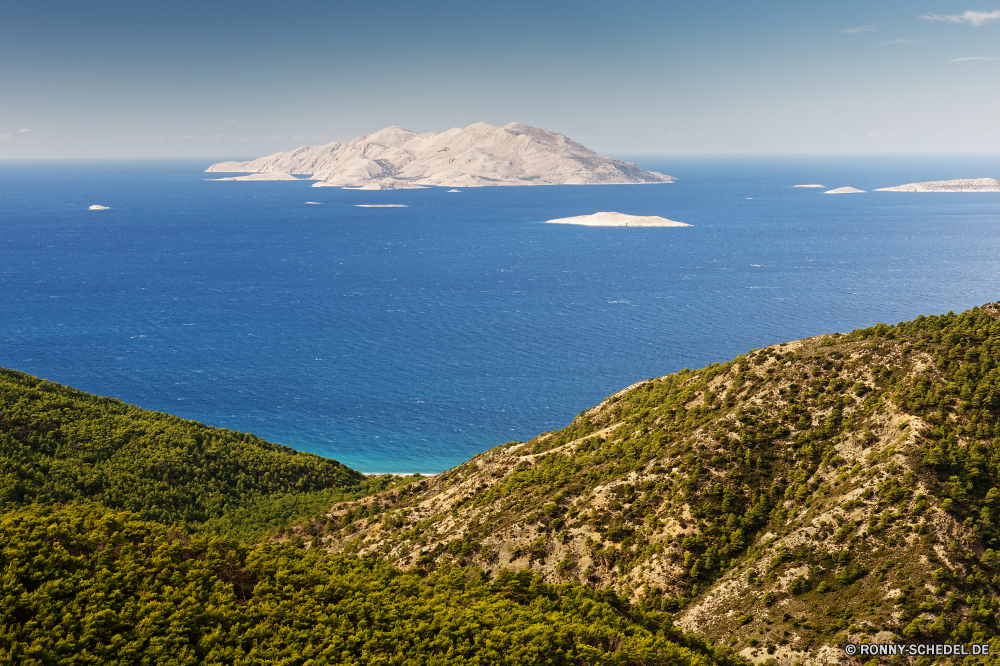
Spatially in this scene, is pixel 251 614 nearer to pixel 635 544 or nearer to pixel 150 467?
pixel 635 544

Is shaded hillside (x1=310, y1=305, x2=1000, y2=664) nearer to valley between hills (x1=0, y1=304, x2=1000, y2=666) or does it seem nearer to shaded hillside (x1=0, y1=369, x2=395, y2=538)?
valley between hills (x1=0, y1=304, x2=1000, y2=666)

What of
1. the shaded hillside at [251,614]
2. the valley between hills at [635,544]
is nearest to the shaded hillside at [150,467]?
the valley between hills at [635,544]

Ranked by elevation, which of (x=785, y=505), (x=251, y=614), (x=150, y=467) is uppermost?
(x=785, y=505)

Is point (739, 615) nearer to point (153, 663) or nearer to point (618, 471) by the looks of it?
point (618, 471)

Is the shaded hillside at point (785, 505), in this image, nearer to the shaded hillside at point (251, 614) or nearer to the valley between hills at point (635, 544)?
the valley between hills at point (635, 544)

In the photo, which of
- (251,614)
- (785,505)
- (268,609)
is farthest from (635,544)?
(251,614)
